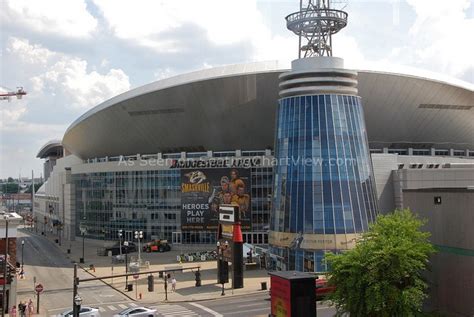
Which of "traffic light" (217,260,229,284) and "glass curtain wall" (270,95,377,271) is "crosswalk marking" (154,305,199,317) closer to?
"traffic light" (217,260,229,284)

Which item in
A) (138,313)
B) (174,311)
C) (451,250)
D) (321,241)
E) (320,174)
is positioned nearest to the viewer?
(451,250)

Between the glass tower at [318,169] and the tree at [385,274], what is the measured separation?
83.9ft

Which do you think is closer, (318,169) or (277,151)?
(318,169)

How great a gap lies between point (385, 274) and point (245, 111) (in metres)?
59.9

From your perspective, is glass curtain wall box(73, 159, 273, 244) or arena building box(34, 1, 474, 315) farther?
glass curtain wall box(73, 159, 273, 244)

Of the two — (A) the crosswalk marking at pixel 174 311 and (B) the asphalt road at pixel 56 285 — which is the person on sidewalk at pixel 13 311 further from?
(A) the crosswalk marking at pixel 174 311

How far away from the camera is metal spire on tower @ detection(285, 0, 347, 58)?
211ft

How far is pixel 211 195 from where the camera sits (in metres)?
84.2

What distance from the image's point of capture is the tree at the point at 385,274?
93.3 feet

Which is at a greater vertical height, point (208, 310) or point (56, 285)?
point (208, 310)

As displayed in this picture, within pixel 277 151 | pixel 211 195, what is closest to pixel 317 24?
pixel 277 151

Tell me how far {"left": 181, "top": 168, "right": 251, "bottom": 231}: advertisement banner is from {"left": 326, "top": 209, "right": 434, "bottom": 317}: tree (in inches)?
2094

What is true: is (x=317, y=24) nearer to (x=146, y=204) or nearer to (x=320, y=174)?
(x=320, y=174)

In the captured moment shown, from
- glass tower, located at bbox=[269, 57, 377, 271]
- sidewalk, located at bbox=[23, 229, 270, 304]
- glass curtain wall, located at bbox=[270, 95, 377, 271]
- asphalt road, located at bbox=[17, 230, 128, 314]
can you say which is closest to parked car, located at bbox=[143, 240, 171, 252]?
sidewalk, located at bbox=[23, 229, 270, 304]
